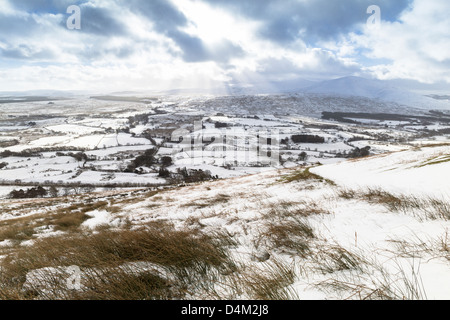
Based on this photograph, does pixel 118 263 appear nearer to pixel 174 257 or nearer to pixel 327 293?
pixel 174 257

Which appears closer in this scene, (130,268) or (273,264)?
(130,268)

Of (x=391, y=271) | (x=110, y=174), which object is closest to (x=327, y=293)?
(x=391, y=271)

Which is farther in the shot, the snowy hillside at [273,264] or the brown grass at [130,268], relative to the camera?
the brown grass at [130,268]

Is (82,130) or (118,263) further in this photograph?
(82,130)

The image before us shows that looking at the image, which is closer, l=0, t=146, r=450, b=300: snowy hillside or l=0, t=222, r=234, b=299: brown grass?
l=0, t=146, r=450, b=300: snowy hillside

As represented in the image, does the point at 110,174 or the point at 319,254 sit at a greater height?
the point at 319,254
